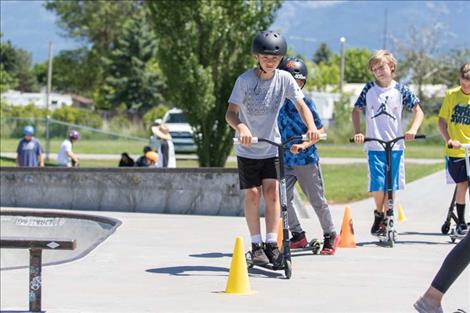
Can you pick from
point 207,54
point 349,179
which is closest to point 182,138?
point 207,54

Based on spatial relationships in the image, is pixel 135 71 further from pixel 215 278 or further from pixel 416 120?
pixel 215 278

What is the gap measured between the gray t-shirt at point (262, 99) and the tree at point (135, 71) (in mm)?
72440

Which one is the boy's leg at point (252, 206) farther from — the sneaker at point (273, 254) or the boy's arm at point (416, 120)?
the boy's arm at point (416, 120)

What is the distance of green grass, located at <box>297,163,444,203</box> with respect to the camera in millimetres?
19747

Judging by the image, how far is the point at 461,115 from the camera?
1127cm

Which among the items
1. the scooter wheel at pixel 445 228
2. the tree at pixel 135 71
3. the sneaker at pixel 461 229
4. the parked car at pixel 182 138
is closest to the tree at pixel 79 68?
the tree at pixel 135 71

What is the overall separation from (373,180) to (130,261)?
281cm

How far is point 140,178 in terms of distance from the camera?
1628cm

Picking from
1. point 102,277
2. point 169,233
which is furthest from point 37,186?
point 102,277

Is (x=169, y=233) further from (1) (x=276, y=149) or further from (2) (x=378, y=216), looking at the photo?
(1) (x=276, y=149)

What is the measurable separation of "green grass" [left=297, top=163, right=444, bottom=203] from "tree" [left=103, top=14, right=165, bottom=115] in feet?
171

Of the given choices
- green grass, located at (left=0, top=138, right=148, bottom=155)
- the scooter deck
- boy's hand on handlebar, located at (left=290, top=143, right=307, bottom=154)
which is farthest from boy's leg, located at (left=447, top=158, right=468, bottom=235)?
green grass, located at (left=0, top=138, right=148, bottom=155)

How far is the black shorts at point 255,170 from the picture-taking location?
29.8 ft

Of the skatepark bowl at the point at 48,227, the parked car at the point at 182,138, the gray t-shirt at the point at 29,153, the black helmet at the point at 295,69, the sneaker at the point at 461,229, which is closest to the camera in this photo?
the black helmet at the point at 295,69
